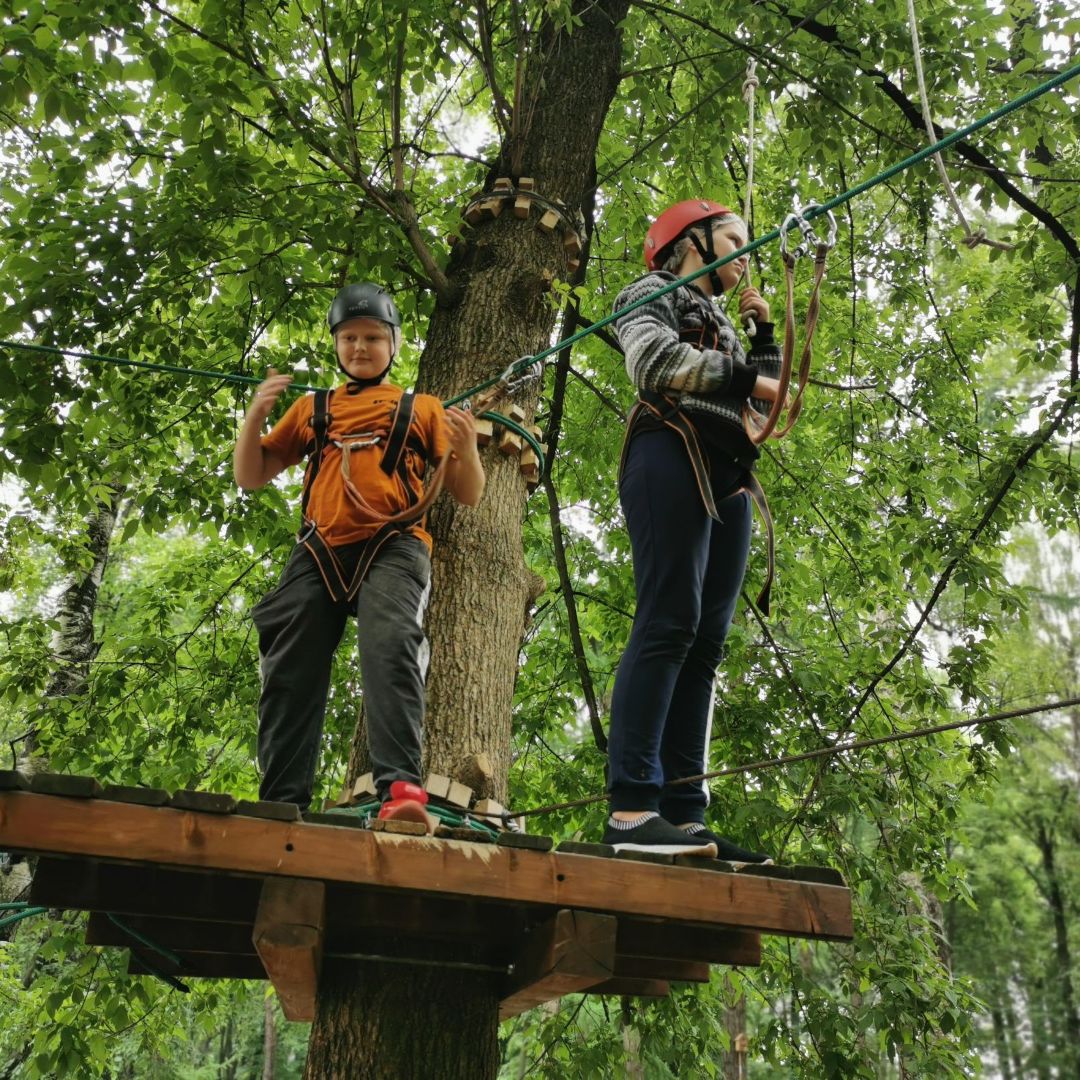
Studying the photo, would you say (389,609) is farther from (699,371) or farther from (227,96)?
(227,96)

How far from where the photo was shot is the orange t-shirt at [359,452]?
3.15 meters

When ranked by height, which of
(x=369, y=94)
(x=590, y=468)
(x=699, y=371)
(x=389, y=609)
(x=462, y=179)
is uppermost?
(x=462, y=179)

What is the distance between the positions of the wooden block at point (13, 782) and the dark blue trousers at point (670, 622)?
1.44 metres

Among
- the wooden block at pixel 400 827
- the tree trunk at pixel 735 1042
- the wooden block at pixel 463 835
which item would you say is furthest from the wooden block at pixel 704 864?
the tree trunk at pixel 735 1042

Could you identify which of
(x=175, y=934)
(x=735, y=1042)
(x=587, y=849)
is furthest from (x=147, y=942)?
(x=735, y=1042)

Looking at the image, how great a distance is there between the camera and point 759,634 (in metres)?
6.62

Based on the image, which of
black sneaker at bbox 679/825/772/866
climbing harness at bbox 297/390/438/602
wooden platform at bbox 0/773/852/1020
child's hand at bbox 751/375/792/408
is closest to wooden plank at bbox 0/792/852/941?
wooden platform at bbox 0/773/852/1020

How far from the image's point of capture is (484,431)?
13.2 ft

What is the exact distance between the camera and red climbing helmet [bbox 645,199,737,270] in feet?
11.4

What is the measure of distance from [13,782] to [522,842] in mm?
1073

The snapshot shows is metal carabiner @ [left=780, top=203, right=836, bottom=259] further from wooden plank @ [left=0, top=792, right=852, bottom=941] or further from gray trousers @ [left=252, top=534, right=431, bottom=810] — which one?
wooden plank @ [left=0, top=792, right=852, bottom=941]

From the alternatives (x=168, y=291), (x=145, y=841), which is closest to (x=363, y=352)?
(x=145, y=841)

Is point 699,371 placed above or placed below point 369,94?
below

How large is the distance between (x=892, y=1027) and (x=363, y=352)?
149 inches
